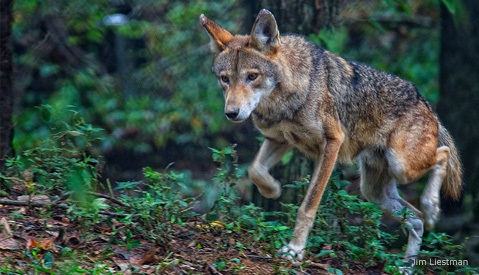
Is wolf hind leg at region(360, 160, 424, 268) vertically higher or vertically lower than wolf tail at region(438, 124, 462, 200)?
lower

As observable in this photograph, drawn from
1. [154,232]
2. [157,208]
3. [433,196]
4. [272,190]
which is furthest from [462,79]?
[154,232]

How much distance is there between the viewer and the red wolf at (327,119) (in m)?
6.00

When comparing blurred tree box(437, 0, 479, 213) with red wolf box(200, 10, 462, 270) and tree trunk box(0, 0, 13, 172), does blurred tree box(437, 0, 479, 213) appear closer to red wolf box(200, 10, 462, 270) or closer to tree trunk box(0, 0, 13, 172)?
red wolf box(200, 10, 462, 270)

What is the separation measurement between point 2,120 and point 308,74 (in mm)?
2656

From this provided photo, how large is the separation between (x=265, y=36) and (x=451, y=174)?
93.9 inches

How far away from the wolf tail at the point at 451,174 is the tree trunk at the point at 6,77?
400 centimetres

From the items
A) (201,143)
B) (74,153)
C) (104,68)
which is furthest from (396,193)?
(104,68)

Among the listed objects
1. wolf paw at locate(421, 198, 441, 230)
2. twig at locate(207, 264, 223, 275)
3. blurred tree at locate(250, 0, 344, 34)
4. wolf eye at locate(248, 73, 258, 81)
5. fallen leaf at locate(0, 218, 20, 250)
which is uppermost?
blurred tree at locate(250, 0, 344, 34)

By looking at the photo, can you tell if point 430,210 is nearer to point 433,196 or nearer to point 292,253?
point 433,196

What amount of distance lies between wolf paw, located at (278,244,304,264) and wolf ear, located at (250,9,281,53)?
1.65 metres

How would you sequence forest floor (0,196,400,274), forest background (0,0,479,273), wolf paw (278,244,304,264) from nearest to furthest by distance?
1. forest floor (0,196,400,274)
2. wolf paw (278,244,304,264)
3. forest background (0,0,479,273)

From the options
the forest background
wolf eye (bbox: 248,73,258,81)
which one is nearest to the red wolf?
wolf eye (bbox: 248,73,258,81)

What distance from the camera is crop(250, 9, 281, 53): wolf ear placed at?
598 cm

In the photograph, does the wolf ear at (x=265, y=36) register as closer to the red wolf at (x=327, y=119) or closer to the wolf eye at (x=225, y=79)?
the red wolf at (x=327, y=119)
